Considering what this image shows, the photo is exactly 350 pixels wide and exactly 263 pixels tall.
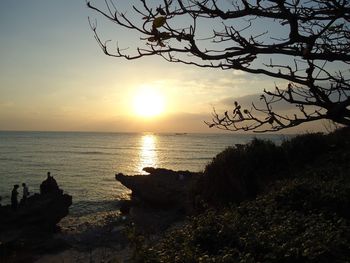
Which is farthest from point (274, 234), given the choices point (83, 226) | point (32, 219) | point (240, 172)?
point (83, 226)

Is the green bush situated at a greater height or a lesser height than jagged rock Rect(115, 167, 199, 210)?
greater

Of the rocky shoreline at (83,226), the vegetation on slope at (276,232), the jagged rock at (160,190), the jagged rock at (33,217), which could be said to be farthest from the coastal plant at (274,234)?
the jagged rock at (160,190)

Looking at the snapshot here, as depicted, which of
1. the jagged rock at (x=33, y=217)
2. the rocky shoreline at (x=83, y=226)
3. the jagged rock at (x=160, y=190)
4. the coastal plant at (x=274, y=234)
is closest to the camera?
the coastal plant at (x=274, y=234)

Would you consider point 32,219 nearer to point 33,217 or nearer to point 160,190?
point 33,217

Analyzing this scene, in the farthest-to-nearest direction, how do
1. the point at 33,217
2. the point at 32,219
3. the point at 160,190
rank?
the point at 160,190
the point at 33,217
the point at 32,219

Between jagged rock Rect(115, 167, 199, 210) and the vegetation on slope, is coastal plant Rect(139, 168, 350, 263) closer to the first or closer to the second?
the vegetation on slope

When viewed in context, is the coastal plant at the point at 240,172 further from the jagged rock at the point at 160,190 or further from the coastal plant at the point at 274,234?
the jagged rock at the point at 160,190

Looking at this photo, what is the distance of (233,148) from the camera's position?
55.2ft

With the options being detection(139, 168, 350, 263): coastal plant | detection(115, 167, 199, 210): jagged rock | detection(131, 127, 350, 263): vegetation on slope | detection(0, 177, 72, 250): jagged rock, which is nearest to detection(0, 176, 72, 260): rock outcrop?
detection(0, 177, 72, 250): jagged rock

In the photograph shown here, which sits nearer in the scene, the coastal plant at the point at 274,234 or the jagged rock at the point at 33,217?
the coastal plant at the point at 274,234

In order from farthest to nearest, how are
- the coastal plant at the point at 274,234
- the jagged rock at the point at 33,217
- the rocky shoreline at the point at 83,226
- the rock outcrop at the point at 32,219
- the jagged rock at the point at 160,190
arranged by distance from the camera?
the jagged rock at the point at 160,190 → the jagged rock at the point at 33,217 → the rock outcrop at the point at 32,219 → the rocky shoreline at the point at 83,226 → the coastal plant at the point at 274,234

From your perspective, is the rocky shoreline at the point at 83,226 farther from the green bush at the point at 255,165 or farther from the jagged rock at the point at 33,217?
the green bush at the point at 255,165

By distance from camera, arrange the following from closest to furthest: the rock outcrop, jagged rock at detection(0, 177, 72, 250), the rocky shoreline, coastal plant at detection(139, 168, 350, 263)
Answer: coastal plant at detection(139, 168, 350, 263) < the rocky shoreline < the rock outcrop < jagged rock at detection(0, 177, 72, 250)

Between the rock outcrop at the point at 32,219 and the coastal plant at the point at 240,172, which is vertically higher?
the coastal plant at the point at 240,172
